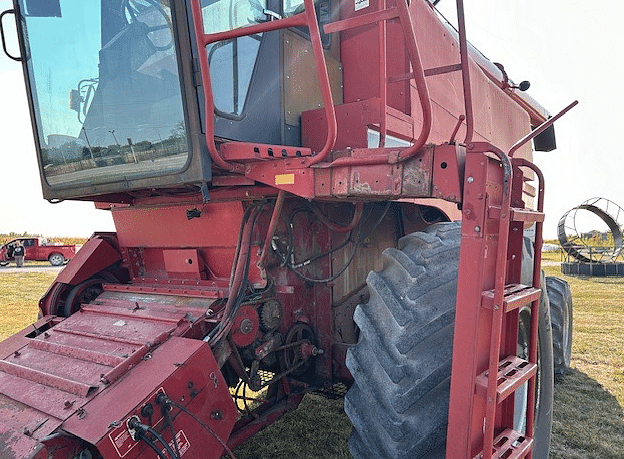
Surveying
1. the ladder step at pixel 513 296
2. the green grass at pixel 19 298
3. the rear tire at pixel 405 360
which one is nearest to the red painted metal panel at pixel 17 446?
the rear tire at pixel 405 360

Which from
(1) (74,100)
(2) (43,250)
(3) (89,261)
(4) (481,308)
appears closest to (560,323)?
(4) (481,308)

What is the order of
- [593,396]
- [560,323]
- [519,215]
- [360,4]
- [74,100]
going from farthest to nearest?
1. [560,323]
2. [593,396]
3. [360,4]
4. [74,100]
5. [519,215]

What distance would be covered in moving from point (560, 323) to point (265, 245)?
11.4 ft

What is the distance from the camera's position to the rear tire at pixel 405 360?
81.0 inches

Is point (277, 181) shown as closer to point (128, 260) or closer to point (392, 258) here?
point (392, 258)

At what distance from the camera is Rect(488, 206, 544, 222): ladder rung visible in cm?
201

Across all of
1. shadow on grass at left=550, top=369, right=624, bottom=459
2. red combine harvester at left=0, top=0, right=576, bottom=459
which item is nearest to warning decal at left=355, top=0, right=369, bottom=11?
red combine harvester at left=0, top=0, right=576, bottom=459

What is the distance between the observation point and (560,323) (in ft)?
15.8

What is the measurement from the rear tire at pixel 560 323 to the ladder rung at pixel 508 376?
275 centimetres

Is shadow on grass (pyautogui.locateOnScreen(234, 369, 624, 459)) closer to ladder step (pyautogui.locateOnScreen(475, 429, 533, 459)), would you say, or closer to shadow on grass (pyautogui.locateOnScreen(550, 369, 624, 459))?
shadow on grass (pyautogui.locateOnScreen(550, 369, 624, 459))

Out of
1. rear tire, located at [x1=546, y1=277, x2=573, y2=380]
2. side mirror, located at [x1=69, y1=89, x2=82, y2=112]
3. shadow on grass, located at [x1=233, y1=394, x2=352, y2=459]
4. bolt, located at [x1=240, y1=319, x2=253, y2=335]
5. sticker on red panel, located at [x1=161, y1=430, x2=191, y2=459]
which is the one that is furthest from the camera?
rear tire, located at [x1=546, y1=277, x2=573, y2=380]

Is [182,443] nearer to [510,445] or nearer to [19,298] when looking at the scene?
[510,445]

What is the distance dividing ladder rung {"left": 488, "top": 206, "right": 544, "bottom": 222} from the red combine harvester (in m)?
0.02

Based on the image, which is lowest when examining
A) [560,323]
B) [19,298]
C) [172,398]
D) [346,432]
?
[19,298]
